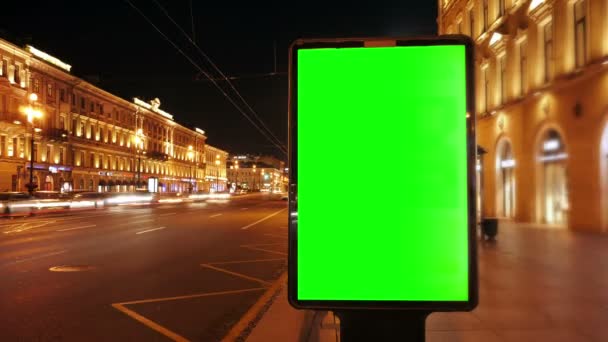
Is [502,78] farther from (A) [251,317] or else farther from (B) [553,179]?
(A) [251,317]

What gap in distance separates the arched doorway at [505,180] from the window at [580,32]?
6.32 meters

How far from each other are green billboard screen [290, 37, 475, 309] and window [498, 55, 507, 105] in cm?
2278

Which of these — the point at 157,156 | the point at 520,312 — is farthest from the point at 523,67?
the point at 157,156

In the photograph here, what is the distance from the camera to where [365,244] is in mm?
2051

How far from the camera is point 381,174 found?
2039mm

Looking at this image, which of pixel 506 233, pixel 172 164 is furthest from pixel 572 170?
pixel 172 164

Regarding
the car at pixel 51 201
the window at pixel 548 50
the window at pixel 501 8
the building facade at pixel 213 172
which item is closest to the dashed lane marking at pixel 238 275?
the window at pixel 548 50

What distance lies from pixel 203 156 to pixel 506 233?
328 ft

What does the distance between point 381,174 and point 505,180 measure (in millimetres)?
23086

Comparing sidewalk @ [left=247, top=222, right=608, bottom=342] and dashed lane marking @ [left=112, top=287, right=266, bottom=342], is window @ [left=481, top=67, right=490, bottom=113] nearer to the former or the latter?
sidewalk @ [left=247, top=222, right=608, bottom=342]

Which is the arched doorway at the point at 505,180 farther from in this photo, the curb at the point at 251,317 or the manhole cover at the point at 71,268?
the manhole cover at the point at 71,268

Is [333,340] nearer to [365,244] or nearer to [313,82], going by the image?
[365,244]

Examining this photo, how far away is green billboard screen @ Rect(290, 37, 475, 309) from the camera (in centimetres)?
203

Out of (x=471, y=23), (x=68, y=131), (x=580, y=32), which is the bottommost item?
(x=580, y=32)
